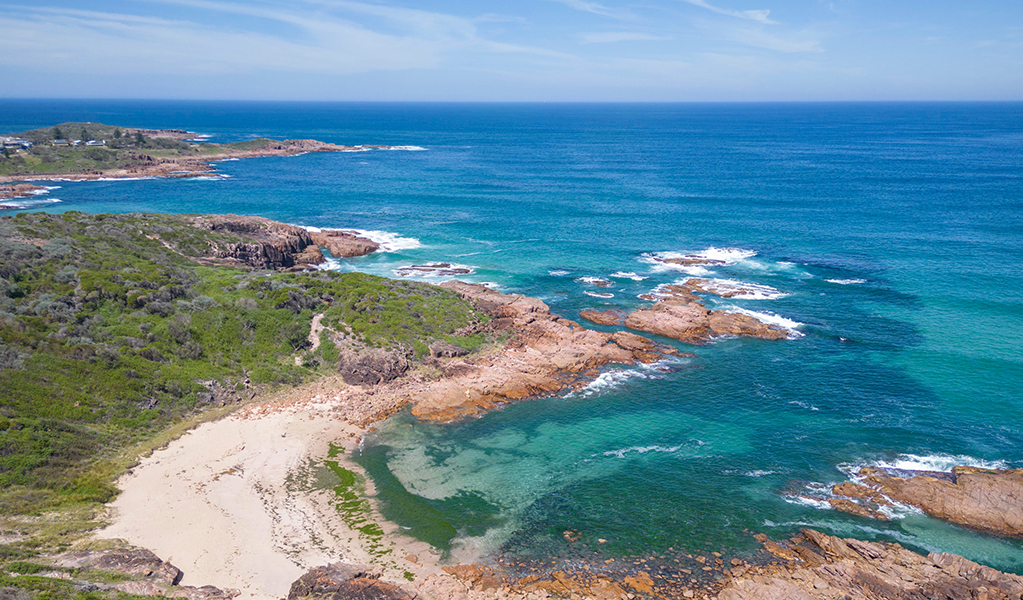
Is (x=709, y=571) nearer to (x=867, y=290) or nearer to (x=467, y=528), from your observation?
(x=467, y=528)

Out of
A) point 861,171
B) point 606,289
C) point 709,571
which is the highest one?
point 861,171

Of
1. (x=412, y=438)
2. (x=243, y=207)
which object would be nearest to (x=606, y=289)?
(x=412, y=438)

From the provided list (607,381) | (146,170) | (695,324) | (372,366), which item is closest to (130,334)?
(372,366)

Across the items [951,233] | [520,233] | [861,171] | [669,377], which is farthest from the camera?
[861,171]

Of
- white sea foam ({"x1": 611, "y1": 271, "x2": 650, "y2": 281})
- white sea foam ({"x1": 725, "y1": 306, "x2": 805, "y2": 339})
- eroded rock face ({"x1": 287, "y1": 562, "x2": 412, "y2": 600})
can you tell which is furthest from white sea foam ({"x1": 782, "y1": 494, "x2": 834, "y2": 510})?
white sea foam ({"x1": 611, "y1": 271, "x2": 650, "y2": 281})

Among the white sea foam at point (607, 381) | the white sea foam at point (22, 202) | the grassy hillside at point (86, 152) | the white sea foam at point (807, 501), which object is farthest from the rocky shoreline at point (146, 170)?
the white sea foam at point (807, 501)

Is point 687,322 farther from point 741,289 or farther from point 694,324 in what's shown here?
point 741,289

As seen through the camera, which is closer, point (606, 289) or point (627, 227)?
point (606, 289)

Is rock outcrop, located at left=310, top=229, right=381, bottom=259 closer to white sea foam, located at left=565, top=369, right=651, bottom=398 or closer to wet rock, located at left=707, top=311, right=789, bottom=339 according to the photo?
Answer: white sea foam, located at left=565, top=369, right=651, bottom=398
